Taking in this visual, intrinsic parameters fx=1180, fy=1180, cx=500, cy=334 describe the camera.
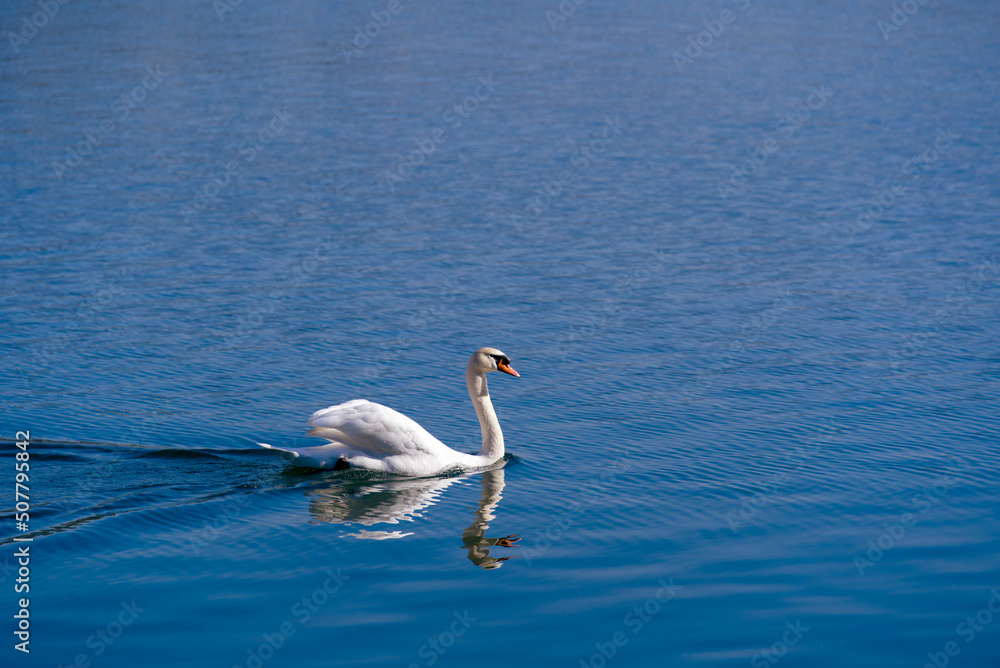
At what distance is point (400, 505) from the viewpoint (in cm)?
1360

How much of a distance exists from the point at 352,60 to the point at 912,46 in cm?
2307

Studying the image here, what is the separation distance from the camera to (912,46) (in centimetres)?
4891

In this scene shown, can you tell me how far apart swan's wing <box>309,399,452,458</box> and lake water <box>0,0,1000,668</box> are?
0.48 m

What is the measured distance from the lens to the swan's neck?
14.8 meters

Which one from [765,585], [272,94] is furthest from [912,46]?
[765,585]

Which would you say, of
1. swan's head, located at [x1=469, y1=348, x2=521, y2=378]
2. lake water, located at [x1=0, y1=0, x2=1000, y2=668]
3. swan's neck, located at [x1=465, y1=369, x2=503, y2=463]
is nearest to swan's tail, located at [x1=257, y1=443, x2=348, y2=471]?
lake water, located at [x1=0, y1=0, x2=1000, y2=668]

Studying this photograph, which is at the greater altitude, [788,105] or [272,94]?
[272,94]

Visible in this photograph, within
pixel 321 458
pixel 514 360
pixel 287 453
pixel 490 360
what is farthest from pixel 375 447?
pixel 514 360

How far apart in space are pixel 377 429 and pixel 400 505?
97 cm

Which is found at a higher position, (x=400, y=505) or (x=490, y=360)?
(x=490, y=360)

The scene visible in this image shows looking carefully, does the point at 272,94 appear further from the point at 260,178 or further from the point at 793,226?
the point at 793,226

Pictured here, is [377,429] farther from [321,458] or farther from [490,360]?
[490,360]

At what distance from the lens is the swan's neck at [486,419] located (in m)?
14.8

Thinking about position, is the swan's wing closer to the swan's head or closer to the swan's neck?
the swan's neck
